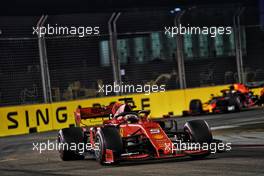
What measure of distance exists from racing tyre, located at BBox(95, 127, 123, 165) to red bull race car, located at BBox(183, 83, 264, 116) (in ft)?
46.1


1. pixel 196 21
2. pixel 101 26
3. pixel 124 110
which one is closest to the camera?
pixel 124 110

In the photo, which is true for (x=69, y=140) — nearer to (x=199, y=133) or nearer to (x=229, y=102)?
(x=199, y=133)

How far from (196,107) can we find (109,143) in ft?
48.0

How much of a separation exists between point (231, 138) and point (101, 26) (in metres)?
11.6

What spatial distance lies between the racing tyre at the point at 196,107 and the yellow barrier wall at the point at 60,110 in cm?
98

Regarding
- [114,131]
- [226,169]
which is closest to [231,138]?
[114,131]

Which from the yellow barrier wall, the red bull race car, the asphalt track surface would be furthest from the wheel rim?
the red bull race car

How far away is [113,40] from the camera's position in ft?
87.6

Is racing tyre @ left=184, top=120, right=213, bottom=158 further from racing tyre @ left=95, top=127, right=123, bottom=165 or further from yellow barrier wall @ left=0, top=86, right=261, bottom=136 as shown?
yellow barrier wall @ left=0, top=86, right=261, bottom=136

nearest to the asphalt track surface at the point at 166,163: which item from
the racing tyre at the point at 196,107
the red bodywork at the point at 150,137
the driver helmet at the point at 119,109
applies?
the red bodywork at the point at 150,137

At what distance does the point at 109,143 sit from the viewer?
12.0 meters

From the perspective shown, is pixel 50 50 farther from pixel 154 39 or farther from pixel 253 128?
pixel 253 128

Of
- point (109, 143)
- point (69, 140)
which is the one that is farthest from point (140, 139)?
point (69, 140)

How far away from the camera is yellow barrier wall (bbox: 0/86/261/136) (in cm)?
2384
